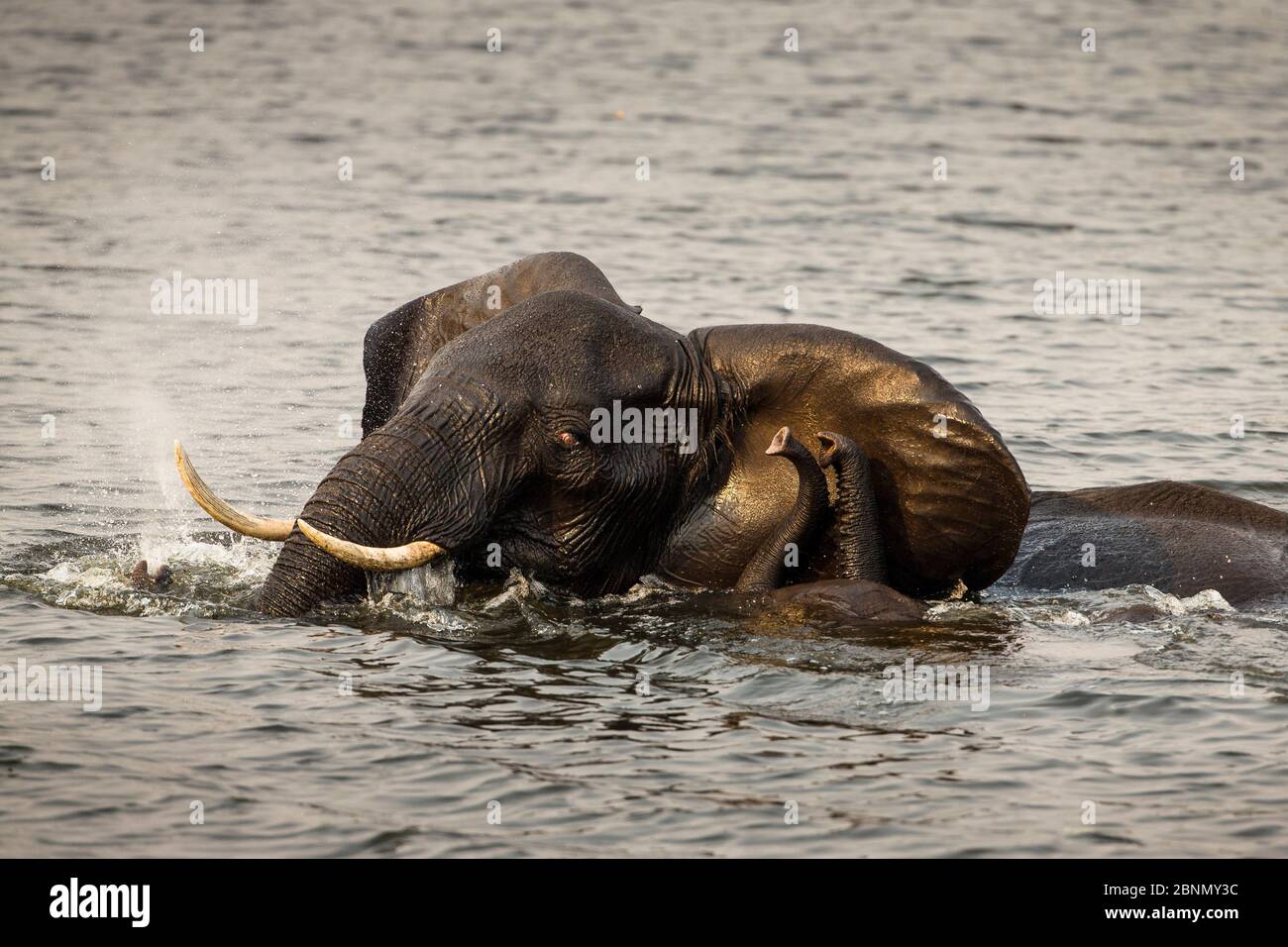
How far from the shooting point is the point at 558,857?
326 inches

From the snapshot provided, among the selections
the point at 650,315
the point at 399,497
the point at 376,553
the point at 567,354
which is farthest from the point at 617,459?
the point at 650,315

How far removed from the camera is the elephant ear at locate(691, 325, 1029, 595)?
36.0 feet

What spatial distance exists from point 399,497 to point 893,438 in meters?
2.68

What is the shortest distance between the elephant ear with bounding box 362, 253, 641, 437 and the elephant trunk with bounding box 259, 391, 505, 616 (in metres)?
1.18

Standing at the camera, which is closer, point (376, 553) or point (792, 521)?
point (376, 553)

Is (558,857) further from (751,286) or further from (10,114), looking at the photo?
(10,114)

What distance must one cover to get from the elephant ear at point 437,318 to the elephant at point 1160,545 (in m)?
2.98

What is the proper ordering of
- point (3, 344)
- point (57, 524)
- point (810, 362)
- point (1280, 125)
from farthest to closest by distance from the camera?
point (1280, 125)
point (3, 344)
point (57, 524)
point (810, 362)

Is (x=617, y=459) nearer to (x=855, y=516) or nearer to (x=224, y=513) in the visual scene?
(x=855, y=516)

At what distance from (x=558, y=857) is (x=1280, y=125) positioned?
1068 inches

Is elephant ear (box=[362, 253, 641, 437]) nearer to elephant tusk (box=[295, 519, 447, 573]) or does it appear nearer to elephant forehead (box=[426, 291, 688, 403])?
elephant forehead (box=[426, 291, 688, 403])

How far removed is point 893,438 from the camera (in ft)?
36.3

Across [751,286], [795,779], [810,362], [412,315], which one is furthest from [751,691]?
[751,286]

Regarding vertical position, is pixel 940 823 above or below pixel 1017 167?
below
